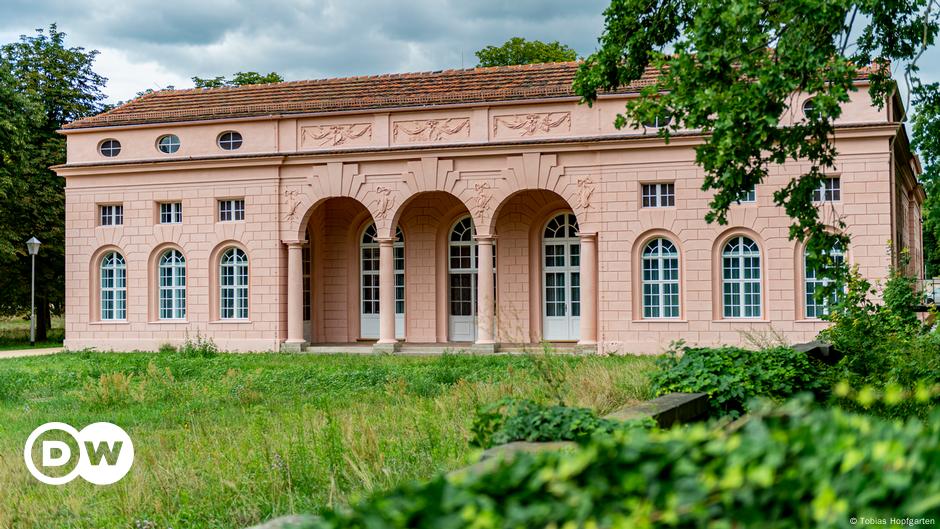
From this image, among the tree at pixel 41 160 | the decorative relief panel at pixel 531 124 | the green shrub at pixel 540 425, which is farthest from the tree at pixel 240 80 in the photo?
the green shrub at pixel 540 425

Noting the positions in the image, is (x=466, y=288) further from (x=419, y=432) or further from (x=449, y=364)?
(x=419, y=432)

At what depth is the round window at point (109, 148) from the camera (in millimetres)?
25547

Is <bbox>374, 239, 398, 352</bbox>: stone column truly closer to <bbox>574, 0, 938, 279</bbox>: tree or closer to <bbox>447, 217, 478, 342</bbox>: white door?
<bbox>447, 217, 478, 342</bbox>: white door

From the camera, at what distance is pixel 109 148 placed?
2564 cm

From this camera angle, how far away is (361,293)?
26.0 metres

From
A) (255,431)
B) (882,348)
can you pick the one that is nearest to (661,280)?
(882,348)

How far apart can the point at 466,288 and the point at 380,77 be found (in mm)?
6636

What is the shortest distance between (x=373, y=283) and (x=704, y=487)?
24.0 m

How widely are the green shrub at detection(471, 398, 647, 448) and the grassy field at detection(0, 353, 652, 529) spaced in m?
0.73

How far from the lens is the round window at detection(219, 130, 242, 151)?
81.5ft

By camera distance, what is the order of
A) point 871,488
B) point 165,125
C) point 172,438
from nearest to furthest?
point 871,488
point 172,438
point 165,125

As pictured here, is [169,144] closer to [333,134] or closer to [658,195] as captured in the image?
[333,134]

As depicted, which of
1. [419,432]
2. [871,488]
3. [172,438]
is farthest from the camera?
[172,438]

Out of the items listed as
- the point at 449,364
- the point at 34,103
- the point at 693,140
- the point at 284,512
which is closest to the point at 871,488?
the point at 284,512
